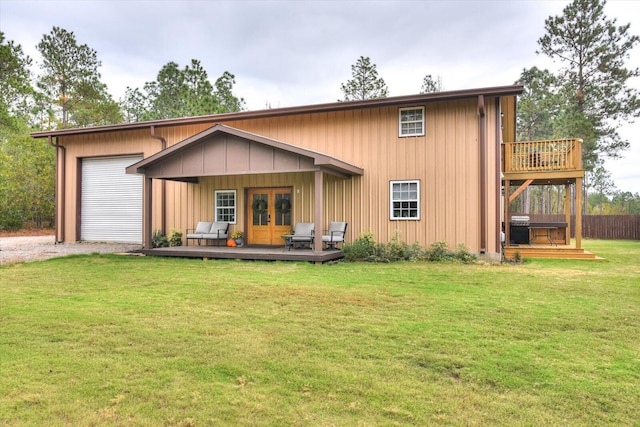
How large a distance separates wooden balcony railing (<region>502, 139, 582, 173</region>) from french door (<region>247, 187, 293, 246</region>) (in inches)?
259

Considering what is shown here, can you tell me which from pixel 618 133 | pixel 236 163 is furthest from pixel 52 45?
pixel 618 133

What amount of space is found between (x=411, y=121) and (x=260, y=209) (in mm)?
5188

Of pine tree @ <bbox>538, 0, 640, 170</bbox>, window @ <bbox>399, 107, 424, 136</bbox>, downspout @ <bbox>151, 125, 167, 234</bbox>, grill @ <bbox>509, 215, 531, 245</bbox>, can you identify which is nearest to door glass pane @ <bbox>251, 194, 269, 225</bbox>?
downspout @ <bbox>151, 125, 167, 234</bbox>

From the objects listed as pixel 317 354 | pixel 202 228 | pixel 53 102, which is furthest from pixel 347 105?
pixel 53 102

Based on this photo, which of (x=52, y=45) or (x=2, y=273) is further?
(x=52, y=45)

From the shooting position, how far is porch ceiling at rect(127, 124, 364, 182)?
9688 millimetres

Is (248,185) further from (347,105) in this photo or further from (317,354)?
(317,354)

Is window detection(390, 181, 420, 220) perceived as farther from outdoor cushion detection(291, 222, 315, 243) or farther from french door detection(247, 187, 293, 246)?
french door detection(247, 187, 293, 246)

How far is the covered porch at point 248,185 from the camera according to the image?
977cm

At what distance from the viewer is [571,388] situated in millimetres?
2777

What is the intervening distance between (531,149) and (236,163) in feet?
27.9

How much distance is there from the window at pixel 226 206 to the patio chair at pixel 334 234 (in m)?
3.31

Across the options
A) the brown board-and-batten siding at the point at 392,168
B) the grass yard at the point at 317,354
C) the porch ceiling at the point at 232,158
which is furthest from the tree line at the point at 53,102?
the grass yard at the point at 317,354

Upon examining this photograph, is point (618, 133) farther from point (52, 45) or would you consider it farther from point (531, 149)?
point (52, 45)
